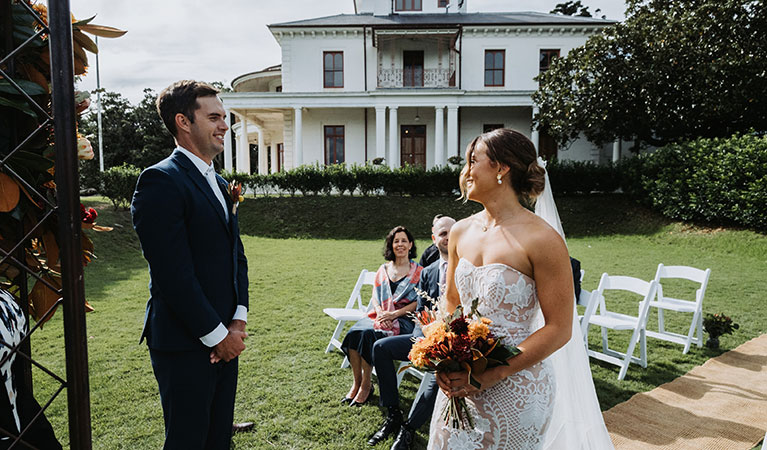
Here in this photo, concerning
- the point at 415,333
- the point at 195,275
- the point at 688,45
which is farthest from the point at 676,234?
the point at 195,275

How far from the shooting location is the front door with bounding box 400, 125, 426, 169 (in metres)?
28.8

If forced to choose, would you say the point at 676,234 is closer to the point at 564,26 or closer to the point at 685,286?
the point at 685,286

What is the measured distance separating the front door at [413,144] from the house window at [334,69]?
471 centimetres

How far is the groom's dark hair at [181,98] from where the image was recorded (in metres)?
2.55

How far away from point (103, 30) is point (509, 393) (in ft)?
8.42

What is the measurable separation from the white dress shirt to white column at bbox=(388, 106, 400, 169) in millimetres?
23213

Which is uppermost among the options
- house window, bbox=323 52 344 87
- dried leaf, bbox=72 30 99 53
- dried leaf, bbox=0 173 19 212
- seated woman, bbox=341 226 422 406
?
house window, bbox=323 52 344 87

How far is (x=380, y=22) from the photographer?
27.5 metres

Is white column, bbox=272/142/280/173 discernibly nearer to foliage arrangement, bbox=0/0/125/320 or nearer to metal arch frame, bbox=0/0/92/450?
foliage arrangement, bbox=0/0/125/320

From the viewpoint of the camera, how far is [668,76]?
1892 centimetres

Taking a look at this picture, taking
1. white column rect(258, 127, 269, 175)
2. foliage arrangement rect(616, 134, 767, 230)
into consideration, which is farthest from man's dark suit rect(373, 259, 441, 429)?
white column rect(258, 127, 269, 175)

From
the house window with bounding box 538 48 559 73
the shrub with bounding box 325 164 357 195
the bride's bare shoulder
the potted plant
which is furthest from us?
the house window with bounding box 538 48 559 73

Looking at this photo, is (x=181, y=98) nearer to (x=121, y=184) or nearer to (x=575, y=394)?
(x=575, y=394)

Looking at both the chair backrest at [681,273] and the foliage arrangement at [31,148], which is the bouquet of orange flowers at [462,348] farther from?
the chair backrest at [681,273]
